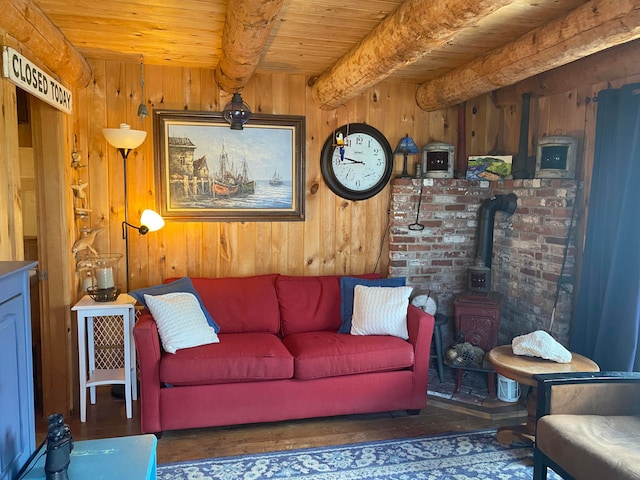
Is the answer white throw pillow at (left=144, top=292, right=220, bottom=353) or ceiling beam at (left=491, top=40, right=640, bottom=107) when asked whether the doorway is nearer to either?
white throw pillow at (left=144, top=292, right=220, bottom=353)

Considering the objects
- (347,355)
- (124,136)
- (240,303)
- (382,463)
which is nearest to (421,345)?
(347,355)

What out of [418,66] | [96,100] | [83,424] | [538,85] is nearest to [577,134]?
[538,85]

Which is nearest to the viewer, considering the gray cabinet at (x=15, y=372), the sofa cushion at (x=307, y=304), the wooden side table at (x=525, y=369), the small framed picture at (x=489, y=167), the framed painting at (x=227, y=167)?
the gray cabinet at (x=15, y=372)

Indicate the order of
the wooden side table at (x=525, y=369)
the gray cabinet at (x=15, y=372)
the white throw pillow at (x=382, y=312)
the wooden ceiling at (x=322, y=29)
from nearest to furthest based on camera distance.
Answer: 1. the gray cabinet at (x=15, y=372)
2. the wooden ceiling at (x=322, y=29)
3. the wooden side table at (x=525, y=369)
4. the white throw pillow at (x=382, y=312)

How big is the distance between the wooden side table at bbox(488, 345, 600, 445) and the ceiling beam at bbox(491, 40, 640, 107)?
1.74 meters

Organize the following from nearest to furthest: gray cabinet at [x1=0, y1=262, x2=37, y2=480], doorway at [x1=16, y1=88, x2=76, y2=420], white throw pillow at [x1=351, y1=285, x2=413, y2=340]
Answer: gray cabinet at [x1=0, y1=262, x2=37, y2=480]
doorway at [x1=16, y1=88, x2=76, y2=420]
white throw pillow at [x1=351, y1=285, x2=413, y2=340]

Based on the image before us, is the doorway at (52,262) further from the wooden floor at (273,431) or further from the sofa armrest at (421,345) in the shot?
the sofa armrest at (421,345)

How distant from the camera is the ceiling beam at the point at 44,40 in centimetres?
222

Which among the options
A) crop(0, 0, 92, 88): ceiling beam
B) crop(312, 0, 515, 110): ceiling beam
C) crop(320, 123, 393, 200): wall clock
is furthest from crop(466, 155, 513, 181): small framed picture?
crop(0, 0, 92, 88): ceiling beam

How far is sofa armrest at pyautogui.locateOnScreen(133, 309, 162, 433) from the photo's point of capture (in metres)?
2.83

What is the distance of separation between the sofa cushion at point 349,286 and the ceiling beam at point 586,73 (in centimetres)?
172

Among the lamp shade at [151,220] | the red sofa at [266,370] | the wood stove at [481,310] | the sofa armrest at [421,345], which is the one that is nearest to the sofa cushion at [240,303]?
the red sofa at [266,370]

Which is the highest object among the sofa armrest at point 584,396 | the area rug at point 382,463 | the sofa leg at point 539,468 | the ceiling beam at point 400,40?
the ceiling beam at point 400,40

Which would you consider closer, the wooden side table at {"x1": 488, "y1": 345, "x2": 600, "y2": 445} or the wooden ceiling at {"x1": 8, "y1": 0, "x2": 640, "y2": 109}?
the wooden ceiling at {"x1": 8, "y1": 0, "x2": 640, "y2": 109}
